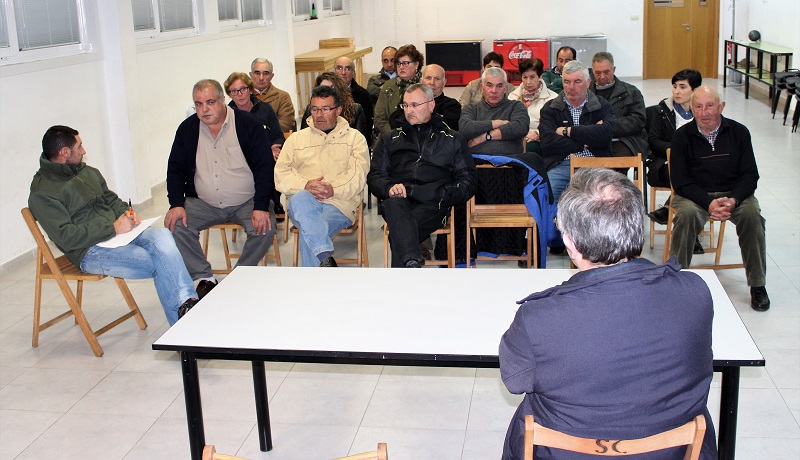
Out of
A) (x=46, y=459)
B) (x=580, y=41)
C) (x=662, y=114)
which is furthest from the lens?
(x=580, y=41)

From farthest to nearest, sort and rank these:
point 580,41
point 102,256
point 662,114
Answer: point 580,41, point 662,114, point 102,256

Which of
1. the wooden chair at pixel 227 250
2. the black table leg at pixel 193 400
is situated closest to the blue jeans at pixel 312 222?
the wooden chair at pixel 227 250

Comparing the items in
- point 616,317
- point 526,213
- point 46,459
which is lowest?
point 46,459

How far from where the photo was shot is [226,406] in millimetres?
3912

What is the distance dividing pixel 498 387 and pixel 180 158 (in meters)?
2.48

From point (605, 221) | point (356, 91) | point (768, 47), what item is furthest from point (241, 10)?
point (605, 221)

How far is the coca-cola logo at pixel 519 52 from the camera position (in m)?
16.1

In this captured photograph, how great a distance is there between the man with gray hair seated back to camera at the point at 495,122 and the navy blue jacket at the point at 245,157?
4.87 feet

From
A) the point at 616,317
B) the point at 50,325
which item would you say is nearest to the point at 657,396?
the point at 616,317

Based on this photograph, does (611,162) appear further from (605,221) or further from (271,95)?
(605,221)

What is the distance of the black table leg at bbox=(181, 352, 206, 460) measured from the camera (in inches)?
112

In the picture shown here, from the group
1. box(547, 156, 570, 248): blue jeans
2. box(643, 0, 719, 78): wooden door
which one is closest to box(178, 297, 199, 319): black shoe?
box(547, 156, 570, 248): blue jeans

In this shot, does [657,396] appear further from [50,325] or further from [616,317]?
[50,325]

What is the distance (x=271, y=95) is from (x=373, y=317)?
186 inches
